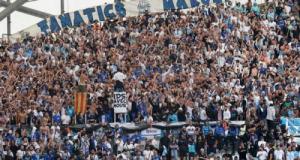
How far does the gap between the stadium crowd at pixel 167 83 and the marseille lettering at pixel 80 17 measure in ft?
9.79

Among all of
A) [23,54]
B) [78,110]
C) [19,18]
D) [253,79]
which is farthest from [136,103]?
[19,18]

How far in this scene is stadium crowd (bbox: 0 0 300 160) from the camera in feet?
104

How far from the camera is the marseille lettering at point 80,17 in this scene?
4550cm

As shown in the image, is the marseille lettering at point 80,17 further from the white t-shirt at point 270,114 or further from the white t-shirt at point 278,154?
the white t-shirt at point 278,154

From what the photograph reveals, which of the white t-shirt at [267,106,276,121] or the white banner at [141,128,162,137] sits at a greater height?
the white t-shirt at [267,106,276,121]

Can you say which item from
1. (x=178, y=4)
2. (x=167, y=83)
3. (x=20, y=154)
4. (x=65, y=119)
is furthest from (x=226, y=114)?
(x=178, y=4)

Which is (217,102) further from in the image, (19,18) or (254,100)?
(19,18)

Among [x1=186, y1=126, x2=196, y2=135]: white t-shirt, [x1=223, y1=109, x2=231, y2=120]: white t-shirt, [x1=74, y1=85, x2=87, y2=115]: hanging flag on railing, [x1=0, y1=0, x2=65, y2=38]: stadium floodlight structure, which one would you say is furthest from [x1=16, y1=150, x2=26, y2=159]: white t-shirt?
[x1=0, y1=0, x2=65, y2=38]: stadium floodlight structure

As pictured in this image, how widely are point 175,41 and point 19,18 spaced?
78.6 ft

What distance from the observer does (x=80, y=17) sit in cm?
4606

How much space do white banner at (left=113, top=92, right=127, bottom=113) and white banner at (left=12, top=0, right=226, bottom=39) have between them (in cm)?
1090

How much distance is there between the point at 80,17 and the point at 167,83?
12410 millimetres

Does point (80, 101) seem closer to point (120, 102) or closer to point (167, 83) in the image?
point (120, 102)

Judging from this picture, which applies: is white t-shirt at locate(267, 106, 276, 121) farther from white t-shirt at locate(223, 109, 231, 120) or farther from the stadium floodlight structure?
the stadium floodlight structure
